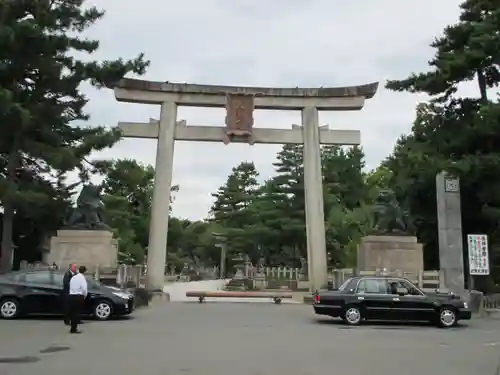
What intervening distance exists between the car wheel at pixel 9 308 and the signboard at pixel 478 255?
47.6 ft

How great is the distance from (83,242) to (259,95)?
1002 cm

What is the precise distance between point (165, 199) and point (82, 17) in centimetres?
819

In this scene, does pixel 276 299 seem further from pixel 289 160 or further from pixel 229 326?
pixel 289 160

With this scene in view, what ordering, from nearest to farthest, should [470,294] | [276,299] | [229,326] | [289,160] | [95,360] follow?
[95,360]
[229,326]
[470,294]
[276,299]
[289,160]

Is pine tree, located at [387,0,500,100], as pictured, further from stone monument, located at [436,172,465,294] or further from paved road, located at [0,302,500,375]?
paved road, located at [0,302,500,375]

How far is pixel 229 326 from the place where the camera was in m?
16.4

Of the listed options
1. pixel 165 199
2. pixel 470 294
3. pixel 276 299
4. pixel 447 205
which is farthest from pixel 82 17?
pixel 470 294

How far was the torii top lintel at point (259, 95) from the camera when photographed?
28.2 m

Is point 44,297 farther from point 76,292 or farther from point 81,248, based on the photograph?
point 81,248

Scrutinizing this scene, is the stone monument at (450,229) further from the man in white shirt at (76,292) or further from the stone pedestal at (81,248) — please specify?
the man in white shirt at (76,292)

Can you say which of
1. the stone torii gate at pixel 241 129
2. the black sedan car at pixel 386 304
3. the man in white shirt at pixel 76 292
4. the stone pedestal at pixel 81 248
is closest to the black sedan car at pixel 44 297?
the man in white shirt at pixel 76 292

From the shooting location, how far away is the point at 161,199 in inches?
1099

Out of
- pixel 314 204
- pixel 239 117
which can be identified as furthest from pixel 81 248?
pixel 314 204

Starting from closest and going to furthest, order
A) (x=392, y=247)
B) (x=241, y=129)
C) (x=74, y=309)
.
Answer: (x=74, y=309), (x=392, y=247), (x=241, y=129)
